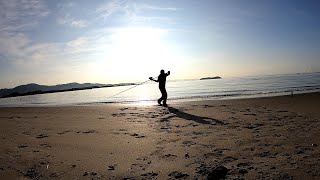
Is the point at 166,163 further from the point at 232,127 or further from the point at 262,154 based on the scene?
the point at 232,127

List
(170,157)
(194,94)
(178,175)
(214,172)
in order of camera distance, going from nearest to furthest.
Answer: (214,172)
(178,175)
(170,157)
(194,94)

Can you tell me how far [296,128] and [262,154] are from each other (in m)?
2.95

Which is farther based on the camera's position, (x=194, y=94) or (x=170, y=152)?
(x=194, y=94)

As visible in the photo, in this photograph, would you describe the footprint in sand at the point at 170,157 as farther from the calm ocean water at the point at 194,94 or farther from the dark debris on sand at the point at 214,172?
the calm ocean water at the point at 194,94

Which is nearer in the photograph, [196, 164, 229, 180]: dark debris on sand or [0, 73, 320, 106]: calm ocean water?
[196, 164, 229, 180]: dark debris on sand

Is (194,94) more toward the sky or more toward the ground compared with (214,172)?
more toward the sky

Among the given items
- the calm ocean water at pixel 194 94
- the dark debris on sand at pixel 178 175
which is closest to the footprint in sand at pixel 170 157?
the dark debris on sand at pixel 178 175

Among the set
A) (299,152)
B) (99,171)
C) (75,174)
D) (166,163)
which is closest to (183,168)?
(166,163)

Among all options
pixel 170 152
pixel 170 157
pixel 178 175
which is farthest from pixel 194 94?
pixel 178 175

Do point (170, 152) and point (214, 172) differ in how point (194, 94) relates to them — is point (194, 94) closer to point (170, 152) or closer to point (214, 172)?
point (170, 152)

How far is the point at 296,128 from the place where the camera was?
26.5ft

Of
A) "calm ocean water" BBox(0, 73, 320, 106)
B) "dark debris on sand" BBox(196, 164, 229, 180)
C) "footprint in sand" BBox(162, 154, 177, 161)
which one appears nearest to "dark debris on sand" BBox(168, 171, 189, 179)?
"dark debris on sand" BBox(196, 164, 229, 180)

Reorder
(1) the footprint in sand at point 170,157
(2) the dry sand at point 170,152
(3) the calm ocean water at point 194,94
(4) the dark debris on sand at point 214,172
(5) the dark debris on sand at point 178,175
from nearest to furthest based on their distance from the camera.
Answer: (4) the dark debris on sand at point 214,172 < (5) the dark debris on sand at point 178,175 < (2) the dry sand at point 170,152 < (1) the footprint in sand at point 170,157 < (3) the calm ocean water at point 194,94

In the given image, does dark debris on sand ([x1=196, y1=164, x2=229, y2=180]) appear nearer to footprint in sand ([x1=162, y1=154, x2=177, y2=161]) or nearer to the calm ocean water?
footprint in sand ([x1=162, y1=154, x2=177, y2=161])
